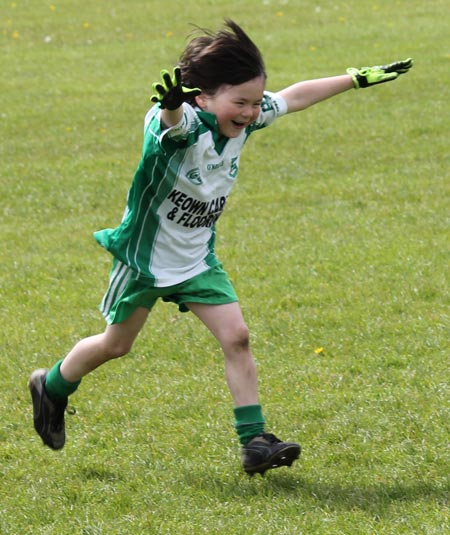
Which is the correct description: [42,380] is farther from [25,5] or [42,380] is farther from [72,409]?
[25,5]

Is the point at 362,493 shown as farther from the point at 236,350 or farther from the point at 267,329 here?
the point at 267,329

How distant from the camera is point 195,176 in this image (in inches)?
172

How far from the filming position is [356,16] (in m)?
18.5

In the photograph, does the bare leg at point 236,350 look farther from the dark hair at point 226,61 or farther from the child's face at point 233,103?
the dark hair at point 226,61

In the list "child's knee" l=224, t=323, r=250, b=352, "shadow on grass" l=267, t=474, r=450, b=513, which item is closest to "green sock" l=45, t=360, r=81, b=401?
"child's knee" l=224, t=323, r=250, b=352

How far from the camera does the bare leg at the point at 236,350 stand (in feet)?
14.6

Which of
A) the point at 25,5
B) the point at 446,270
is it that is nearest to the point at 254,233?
the point at 446,270

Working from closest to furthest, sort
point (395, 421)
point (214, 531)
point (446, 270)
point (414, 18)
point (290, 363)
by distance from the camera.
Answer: point (214, 531) < point (395, 421) < point (290, 363) < point (446, 270) < point (414, 18)

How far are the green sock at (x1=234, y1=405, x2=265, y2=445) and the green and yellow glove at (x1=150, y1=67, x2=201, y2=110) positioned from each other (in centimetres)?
126

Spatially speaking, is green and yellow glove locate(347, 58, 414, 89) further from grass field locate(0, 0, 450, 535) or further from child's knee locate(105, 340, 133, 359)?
child's knee locate(105, 340, 133, 359)

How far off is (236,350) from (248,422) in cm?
29

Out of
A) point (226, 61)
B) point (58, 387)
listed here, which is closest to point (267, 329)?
point (58, 387)

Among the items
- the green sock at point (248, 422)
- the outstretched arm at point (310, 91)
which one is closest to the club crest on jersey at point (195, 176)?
the outstretched arm at point (310, 91)

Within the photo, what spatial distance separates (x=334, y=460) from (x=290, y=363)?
3.97ft
